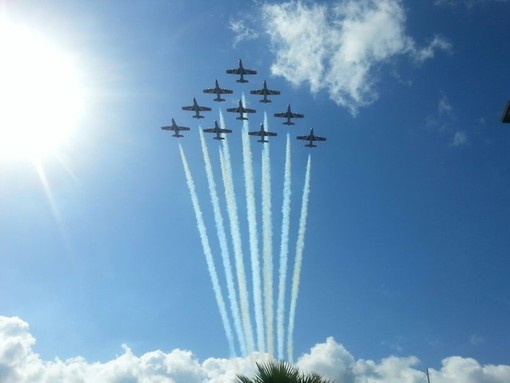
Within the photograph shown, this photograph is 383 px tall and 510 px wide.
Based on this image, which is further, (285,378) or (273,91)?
(273,91)

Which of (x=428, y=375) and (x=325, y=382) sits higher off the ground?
(x=428, y=375)

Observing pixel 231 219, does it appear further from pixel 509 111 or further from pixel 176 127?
pixel 509 111

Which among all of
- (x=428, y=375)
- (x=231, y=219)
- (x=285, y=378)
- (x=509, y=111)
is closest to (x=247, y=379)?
(x=285, y=378)

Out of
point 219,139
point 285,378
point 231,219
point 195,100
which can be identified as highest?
point 195,100

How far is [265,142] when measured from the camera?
83188 mm

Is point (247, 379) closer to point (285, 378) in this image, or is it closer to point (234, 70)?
point (285, 378)

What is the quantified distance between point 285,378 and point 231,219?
4376 centimetres

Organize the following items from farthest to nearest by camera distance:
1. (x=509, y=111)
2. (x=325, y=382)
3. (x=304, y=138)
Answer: (x=304, y=138), (x=325, y=382), (x=509, y=111)

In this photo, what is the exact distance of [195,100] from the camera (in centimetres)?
8369

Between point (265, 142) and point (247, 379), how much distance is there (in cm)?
6059

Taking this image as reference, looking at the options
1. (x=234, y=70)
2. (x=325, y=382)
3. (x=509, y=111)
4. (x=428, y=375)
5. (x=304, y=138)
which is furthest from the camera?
(x=304, y=138)

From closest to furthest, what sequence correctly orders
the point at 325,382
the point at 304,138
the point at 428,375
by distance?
the point at 325,382 < the point at 428,375 < the point at 304,138

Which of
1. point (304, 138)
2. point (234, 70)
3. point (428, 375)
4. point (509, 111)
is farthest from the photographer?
point (304, 138)

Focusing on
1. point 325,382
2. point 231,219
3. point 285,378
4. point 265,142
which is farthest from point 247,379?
point 265,142
